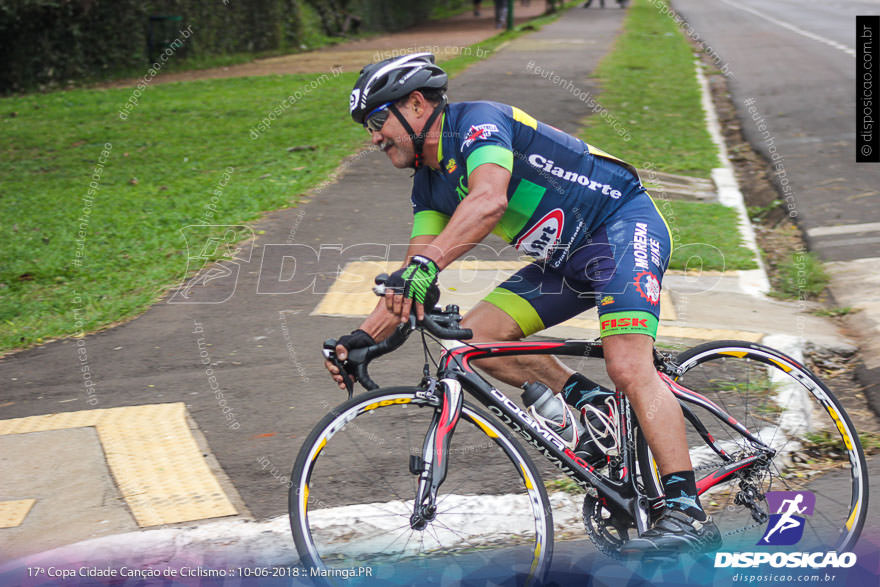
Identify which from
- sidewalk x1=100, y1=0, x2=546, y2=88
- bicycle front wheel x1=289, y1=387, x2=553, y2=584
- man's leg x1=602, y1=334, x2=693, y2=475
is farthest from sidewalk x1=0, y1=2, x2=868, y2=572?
sidewalk x1=100, y1=0, x2=546, y2=88

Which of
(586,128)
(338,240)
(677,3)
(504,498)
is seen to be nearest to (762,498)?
(504,498)

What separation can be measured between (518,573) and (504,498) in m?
0.80

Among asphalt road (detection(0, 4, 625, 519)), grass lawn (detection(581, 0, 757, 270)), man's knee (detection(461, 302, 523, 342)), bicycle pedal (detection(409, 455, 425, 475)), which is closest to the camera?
bicycle pedal (detection(409, 455, 425, 475))

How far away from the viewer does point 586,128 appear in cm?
1316

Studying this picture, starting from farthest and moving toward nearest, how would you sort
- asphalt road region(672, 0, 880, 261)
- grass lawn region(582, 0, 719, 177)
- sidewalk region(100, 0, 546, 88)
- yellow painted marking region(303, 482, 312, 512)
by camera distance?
sidewalk region(100, 0, 546, 88) < grass lawn region(582, 0, 719, 177) < asphalt road region(672, 0, 880, 261) < yellow painted marking region(303, 482, 312, 512)

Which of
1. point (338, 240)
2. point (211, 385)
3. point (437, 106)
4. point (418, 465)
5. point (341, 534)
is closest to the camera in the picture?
point (418, 465)

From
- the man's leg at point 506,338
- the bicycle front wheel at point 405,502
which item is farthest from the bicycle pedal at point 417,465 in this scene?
the man's leg at point 506,338

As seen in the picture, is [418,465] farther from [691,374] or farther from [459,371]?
[691,374]

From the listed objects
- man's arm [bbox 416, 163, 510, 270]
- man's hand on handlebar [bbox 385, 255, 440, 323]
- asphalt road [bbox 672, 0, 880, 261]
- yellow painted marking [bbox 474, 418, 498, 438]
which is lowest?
asphalt road [bbox 672, 0, 880, 261]

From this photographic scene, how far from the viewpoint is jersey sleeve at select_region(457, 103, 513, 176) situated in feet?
10.8

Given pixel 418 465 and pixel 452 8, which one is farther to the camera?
pixel 452 8

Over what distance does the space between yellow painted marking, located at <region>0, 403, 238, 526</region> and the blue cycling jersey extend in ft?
5.51

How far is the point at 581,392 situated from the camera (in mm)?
3830

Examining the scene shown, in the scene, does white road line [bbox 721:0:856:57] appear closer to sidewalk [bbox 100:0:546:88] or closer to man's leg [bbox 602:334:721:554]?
sidewalk [bbox 100:0:546:88]
